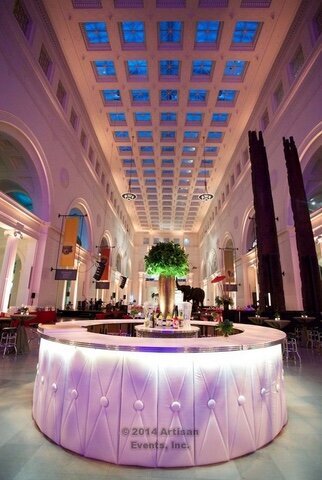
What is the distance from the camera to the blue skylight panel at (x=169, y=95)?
14.9m

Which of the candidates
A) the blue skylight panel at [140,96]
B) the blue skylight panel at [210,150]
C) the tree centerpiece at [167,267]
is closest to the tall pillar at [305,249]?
the tree centerpiece at [167,267]

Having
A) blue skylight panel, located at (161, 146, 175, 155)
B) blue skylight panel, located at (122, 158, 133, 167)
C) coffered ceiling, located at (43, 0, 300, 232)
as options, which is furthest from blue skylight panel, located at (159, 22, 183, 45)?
blue skylight panel, located at (122, 158, 133, 167)

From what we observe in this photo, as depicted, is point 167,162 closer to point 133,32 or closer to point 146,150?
point 146,150

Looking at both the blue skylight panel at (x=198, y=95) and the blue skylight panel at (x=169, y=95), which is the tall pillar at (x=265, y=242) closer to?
the blue skylight panel at (x=198, y=95)

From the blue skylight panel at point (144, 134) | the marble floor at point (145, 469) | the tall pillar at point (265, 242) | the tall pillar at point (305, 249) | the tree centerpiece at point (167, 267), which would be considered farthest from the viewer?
the blue skylight panel at point (144, 134)

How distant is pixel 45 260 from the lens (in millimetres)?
11656

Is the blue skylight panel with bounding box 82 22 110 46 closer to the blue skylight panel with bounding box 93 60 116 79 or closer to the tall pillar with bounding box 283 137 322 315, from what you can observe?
the blue skylight panel with bounding box 93 60 116 79

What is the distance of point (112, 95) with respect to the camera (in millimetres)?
15141

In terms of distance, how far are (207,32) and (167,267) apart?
1220cm

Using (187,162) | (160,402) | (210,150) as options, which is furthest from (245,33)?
(160,402)

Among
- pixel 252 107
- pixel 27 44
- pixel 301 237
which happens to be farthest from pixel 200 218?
pixel 27 44

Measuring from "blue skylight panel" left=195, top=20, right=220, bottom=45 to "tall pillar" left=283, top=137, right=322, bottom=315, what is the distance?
709cm

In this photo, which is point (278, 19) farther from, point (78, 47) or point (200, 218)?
point (200, 218)

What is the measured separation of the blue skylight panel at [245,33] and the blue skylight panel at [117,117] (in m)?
7.62
